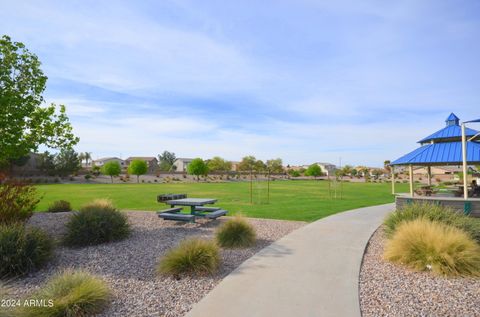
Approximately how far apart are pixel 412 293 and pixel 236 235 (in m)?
3.98

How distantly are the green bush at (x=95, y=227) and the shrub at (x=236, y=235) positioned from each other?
2738 millimetres

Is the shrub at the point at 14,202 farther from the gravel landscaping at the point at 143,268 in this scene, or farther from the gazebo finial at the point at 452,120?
the gazebo finial at the point at 452,120

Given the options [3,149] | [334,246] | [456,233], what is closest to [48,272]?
[3,149]

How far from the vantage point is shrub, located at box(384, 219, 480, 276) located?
520 centimetres

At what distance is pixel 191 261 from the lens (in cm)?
527

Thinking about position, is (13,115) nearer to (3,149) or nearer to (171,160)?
(3,149)

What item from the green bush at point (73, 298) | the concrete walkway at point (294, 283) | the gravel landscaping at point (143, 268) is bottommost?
the gravel landscaping at point (143, 268)

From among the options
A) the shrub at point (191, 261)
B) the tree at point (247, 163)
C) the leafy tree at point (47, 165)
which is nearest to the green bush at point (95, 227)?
the shrub at point (191, 261)

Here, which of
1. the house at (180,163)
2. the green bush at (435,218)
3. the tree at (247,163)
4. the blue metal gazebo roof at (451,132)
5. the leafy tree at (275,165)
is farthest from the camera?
the house at (180,163)

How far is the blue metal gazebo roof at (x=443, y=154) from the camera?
1168cm

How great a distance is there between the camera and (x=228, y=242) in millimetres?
7223

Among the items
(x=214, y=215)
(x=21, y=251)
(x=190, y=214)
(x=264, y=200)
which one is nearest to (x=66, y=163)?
(x=264, y=200)

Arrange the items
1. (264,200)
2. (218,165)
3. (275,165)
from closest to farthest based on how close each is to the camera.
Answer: (264,200) < (218,165) < (275,165)

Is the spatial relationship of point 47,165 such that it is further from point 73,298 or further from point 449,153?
point 449,153
